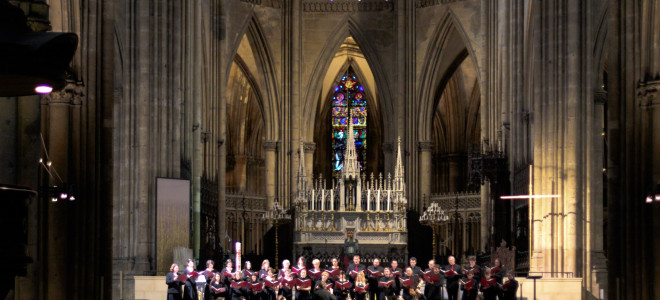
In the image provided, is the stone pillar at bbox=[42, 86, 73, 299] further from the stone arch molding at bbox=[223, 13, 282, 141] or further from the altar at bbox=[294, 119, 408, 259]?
the stone arch molding at bbox=[223, 13, 282, 141]

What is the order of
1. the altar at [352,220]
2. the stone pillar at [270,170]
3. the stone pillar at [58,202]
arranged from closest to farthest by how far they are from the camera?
the stone pillar at [58,202]
the altar at [352,220]
the stone pillar at [270,170]

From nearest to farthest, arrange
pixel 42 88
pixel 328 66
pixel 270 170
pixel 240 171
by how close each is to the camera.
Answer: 1. pixel 42 88
2. pixel 270 170
3. pixel 328 66
4. pixel 240 171

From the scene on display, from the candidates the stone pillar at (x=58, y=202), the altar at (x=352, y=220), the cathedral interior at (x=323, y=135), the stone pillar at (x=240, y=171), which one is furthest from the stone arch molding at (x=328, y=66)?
the stone pillar at (x=58, y=202)

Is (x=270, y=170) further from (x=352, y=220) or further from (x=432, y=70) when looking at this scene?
(x=432, y=70)

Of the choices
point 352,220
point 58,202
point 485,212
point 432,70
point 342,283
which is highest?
point 432,70

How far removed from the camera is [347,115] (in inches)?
1821

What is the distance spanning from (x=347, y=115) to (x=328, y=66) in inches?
236

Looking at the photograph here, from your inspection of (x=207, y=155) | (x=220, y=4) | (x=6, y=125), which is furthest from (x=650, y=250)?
(x=220, y=4)

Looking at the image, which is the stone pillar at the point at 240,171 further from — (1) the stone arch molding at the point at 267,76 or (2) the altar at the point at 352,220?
(2) the altar at the point at 352,220

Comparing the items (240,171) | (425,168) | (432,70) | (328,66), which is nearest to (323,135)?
(240,171)

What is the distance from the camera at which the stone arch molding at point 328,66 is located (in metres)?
→ 40.1

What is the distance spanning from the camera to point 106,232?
60.3ft

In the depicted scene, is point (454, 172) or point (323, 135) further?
point (323, 135)

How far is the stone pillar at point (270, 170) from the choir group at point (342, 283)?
14987 millimetres
